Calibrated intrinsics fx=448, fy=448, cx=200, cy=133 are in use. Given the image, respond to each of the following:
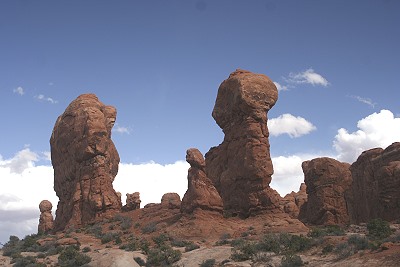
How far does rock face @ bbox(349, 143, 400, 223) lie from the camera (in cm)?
4381

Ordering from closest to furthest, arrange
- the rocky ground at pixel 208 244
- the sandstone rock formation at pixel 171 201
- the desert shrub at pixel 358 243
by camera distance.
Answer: the desert shrub at pixel 358 243
the rocky ground at pixel 208 244
the sandstone rock formation at pixel 171 201

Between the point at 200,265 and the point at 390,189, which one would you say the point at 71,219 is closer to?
the point at 200,265

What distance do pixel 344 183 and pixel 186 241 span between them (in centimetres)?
2277

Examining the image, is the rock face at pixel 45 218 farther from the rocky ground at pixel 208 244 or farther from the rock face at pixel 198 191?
the rock face at pixel 198 191

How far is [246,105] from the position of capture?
38.9 m

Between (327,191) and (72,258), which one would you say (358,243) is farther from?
(327,191)

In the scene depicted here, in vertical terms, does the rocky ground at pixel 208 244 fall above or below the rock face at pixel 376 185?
below

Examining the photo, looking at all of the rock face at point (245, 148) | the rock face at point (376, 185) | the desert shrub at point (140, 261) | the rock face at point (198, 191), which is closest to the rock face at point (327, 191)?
the rock face at point (376, 185)

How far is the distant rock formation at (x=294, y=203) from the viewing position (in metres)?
54.6

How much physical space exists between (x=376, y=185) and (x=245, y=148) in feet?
68.0

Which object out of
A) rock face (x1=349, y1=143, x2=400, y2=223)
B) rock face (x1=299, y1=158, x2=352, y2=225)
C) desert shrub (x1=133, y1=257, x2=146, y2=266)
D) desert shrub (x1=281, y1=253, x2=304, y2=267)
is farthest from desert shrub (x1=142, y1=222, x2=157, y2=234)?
rock face (x1=349, y1=143, x2=400, y2=223)

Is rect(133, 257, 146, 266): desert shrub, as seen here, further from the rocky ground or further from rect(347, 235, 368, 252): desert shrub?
rect(347, 235, 368, 252): desert shrub

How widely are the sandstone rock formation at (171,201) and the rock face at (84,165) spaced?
5.02m

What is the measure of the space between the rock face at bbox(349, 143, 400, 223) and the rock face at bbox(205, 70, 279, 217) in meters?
14.2
